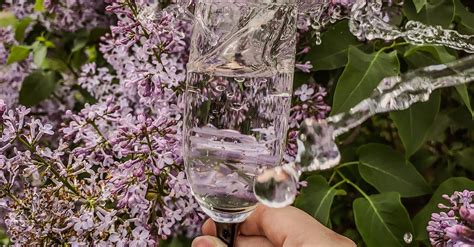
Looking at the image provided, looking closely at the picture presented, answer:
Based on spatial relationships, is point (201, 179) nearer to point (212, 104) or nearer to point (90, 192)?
point (212, 104)

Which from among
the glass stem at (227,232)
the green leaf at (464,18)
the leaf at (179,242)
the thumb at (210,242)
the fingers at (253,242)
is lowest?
the leaf at (179,242)

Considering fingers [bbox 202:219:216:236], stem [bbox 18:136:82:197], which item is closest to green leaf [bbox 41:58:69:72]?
stem [bbox 18:136:82:197]

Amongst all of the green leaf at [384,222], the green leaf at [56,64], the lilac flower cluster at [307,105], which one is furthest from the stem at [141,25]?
the green leaf at [56,64]

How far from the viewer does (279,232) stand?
0.53 m

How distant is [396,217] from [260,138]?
0.84 ft

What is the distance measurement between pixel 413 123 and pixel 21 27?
608 mm

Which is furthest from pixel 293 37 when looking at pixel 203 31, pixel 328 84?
pixel 328 84

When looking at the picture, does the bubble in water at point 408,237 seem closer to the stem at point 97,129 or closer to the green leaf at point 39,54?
the stem at point 97,129

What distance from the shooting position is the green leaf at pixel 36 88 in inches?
36.6

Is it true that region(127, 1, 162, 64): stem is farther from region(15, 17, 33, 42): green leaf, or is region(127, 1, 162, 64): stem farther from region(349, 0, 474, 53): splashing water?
region(15, 17, 33, 42): green leaf

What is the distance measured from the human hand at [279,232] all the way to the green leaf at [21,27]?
60cm

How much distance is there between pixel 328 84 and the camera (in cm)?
78

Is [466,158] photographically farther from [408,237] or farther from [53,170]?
[53,170]

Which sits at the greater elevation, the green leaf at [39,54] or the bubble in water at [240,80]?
the bubble in water at [240,80]
